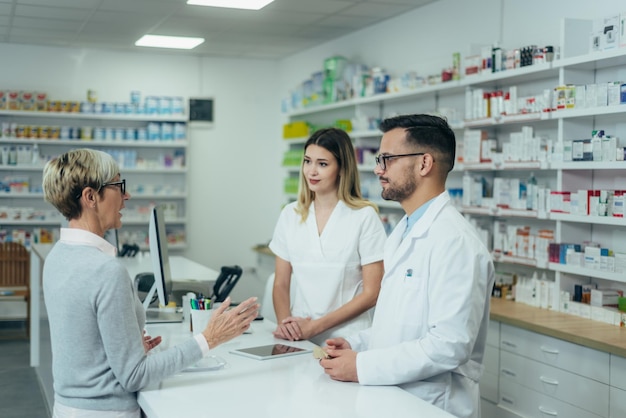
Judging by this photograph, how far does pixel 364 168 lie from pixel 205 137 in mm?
3178

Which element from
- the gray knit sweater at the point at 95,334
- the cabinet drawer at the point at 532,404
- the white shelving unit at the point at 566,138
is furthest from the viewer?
the white shelving unit at the point at 566,138

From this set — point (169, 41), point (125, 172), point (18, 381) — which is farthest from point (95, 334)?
point (125, 172)

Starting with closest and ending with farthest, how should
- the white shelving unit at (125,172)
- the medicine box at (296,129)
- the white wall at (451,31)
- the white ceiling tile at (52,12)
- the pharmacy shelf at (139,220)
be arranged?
1. the white wall at (451,31)
2. the white ceiling tile at (52,12)
3. the medicine box at (296,129)
4. the white shelving unit at (125,172)
5. the pharmacy shelf at (139,220)

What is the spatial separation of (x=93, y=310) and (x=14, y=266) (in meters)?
5.76

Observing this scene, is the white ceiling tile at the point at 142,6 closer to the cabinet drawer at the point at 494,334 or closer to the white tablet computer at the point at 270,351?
the cabinet drawer at the point at 494,334

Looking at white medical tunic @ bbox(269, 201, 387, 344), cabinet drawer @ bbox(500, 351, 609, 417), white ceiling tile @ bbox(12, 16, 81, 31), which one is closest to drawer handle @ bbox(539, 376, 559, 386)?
cabinet drawer @ bbox(500, 351, 609, 417)

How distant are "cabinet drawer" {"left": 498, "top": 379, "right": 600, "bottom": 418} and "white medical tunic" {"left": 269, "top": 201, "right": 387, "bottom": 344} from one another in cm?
130

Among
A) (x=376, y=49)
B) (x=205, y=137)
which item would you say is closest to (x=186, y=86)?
(x=205, y=137)

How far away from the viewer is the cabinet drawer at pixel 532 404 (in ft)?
11.6

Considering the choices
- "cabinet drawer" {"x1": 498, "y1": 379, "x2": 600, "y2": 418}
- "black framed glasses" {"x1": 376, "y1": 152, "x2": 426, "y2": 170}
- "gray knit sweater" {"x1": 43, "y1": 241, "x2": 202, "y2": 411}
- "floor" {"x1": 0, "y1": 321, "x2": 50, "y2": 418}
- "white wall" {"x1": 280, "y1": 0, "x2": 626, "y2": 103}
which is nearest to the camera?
"gray knit sweater" {"x1": 43, "y1": 241, "x2": 202, "y2": 411}

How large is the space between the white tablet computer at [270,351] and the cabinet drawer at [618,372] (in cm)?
158

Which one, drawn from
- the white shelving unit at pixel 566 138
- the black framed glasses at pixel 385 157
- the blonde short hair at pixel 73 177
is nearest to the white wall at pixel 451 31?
the white shelving unit at pixel 566 138

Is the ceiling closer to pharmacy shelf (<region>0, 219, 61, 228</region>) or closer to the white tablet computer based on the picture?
pharmacy shelf (<region>0, 219, 61, 228</region>)

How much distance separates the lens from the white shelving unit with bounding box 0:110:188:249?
7.79 meters
